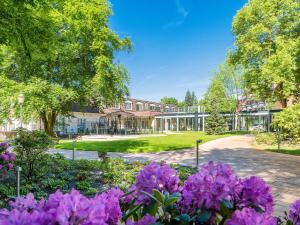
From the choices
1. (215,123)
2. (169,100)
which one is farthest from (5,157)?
(169,100)

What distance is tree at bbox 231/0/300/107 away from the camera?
23419 millimetres

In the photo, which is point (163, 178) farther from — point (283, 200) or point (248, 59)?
point (248, 59)

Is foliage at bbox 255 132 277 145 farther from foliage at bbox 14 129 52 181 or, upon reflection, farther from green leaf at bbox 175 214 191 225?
green leaf at bbox 175 214 191 225

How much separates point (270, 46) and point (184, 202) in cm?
2856

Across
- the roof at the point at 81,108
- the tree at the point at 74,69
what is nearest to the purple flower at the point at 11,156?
the tree at the point at 74,69

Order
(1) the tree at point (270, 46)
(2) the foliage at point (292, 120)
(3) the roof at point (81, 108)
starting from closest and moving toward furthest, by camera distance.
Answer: (2) the foliage at point (292, 120) < (1) the tree at point (270, 46) < (3) the roof at point (81, 108)

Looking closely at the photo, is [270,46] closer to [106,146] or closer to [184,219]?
[106,146]

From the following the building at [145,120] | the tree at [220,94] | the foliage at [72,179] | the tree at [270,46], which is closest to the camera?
the foliage at [72,179]

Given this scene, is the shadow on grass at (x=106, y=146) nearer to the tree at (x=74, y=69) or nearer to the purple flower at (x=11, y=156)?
the tree at (x=74, y=69)

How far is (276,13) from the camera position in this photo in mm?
26266

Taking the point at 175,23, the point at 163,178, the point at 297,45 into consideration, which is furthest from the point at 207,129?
the point at 163,178

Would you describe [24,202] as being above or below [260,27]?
below

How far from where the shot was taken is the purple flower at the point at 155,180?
1417 mm

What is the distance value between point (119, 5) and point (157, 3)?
4194 mm
